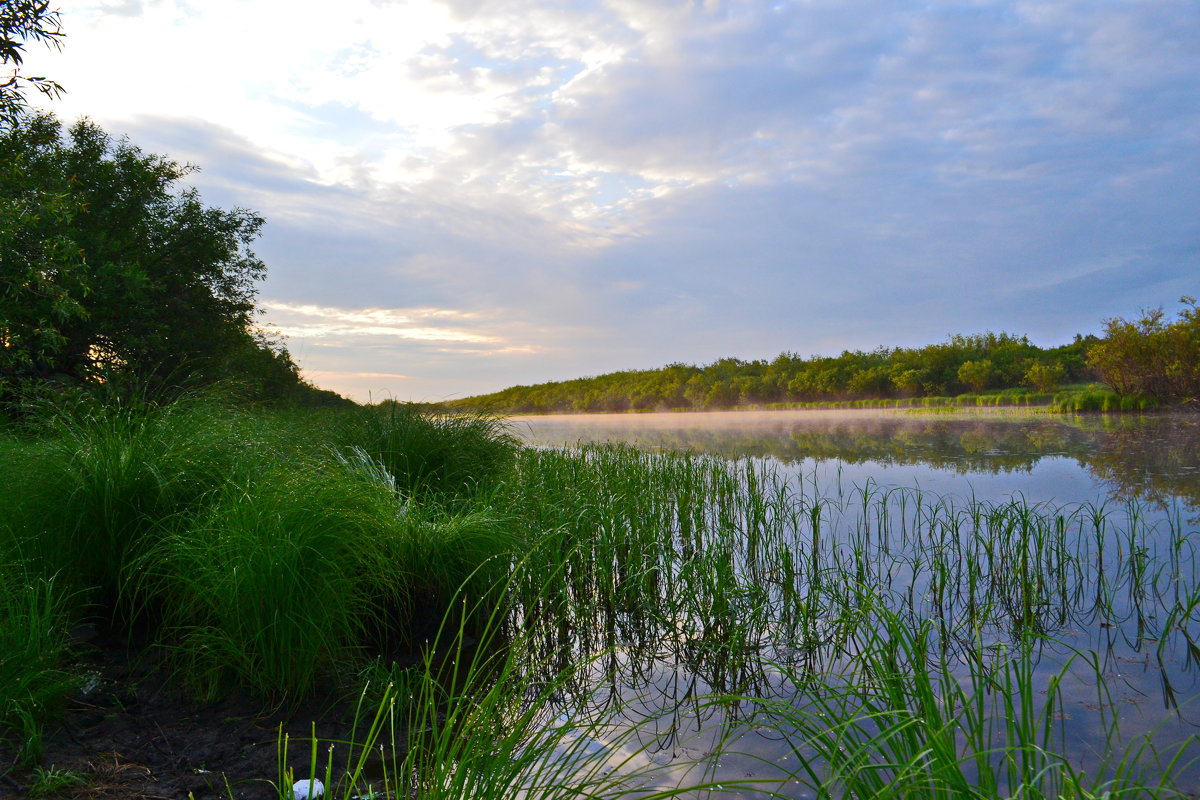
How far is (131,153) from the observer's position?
585 inches

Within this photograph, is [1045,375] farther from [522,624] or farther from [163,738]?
[163,738]

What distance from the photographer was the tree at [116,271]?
835 cm

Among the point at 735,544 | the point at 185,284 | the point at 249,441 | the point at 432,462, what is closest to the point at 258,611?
the point at 249,441

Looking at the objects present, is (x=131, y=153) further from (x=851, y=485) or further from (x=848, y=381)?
(x=848, y=381)

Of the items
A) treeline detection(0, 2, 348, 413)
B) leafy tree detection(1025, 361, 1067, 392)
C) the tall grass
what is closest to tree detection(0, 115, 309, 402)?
treeline detection(0, 2, 348, 413)

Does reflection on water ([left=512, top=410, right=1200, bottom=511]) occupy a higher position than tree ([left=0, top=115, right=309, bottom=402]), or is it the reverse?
tree ([left=0, top=115, right=309, bottom=402])

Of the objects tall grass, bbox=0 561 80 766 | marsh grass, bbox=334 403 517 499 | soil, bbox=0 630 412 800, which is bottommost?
soil, bbox=0 630 412 800

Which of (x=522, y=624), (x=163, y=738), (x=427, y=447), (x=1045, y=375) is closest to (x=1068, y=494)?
(x=427, y=447)

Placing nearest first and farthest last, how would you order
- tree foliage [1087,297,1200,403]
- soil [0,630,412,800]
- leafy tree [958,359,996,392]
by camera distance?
soil [0,630,412,800], tree foliage [1087,297,1200,403], leafy tree [958,359,996,392]

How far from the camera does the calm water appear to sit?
3.11 m

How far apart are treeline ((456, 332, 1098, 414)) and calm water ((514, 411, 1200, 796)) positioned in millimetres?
18918

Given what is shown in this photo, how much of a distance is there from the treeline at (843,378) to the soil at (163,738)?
30800mm

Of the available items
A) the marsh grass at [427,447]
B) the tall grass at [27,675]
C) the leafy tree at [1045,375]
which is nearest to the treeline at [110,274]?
the marsh grass at [427,447]

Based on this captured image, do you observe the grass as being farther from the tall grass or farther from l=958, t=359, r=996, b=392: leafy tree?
l=958, t=359, r=996, b=392: leafy tree
